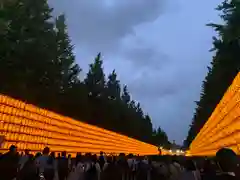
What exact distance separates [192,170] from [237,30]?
504 inches

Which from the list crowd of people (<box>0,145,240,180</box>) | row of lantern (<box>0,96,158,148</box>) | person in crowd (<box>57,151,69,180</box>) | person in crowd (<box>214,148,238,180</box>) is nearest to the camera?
person in crowd (<box>214,148,238,180</box>)

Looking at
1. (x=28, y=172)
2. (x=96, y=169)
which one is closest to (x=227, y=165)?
(x=96, y=169)

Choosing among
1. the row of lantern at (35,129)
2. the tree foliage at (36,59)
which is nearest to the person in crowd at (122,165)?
the row of lantern at (35,129)

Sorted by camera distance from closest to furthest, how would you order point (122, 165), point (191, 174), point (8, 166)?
point (191, 174), point (8, 166), point (122, 165)

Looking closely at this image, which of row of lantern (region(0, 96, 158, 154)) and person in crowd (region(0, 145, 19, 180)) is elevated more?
row of lantern (region(0, 96, 158, 154))

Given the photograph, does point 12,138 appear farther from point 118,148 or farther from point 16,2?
point 118,148

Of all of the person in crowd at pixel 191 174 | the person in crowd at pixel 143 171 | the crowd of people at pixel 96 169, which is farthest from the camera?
the person in crowd at pixel 143 171

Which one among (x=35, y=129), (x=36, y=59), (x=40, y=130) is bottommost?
(x=35, y=129)

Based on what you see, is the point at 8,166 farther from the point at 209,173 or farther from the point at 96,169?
the point at 209,173

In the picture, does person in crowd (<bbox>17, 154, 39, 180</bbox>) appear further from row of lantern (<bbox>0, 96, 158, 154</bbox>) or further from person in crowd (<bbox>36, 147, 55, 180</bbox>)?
row of lantern (<bbox>0, 96, 158, 154</bbox>)

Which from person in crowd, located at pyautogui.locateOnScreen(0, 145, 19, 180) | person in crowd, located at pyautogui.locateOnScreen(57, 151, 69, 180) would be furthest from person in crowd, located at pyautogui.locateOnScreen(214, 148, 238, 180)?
person in crowd, located at pyautogui.locateOnScreen(57, 151, 69, 180)

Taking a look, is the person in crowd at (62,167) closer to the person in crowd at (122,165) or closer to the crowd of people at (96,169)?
the crowd of people at (96,169)

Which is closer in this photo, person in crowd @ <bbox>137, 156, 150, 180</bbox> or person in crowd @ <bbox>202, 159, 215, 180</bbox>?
person in crowd @ <bbox>202, 159, 215, 180</bbox>

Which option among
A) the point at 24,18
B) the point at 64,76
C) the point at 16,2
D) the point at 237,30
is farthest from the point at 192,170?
the point at 64,76
